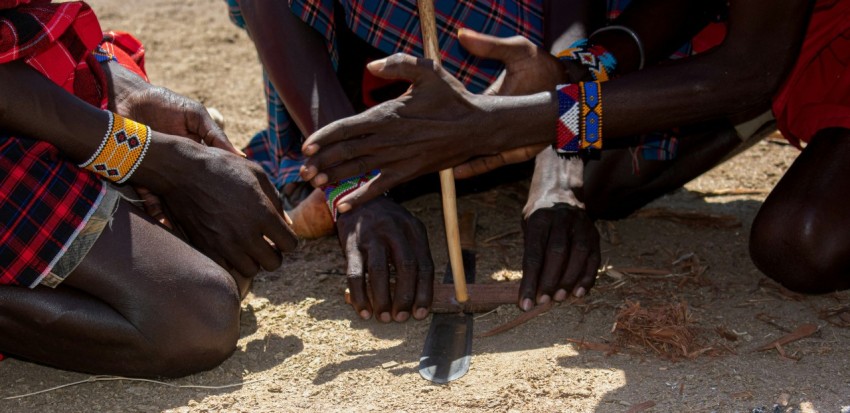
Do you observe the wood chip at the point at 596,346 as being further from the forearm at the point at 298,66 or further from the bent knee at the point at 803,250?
the forearm at the point at 298,66

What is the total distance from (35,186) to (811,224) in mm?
1903

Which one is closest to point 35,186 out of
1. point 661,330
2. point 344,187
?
point 344,187

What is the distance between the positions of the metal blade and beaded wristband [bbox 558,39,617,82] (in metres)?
0.71

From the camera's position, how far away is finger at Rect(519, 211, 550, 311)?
2.38 m

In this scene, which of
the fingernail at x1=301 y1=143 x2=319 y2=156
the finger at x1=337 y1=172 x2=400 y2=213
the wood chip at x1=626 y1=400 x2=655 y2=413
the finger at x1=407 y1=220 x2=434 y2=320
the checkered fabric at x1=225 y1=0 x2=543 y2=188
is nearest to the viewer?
the wood chip at x1=626 y1=400 x2=655 y2=413

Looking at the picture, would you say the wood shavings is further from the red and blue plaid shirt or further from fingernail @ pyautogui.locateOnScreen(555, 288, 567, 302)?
the red and blue plaid shirt

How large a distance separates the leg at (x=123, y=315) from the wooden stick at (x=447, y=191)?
0.58 metres

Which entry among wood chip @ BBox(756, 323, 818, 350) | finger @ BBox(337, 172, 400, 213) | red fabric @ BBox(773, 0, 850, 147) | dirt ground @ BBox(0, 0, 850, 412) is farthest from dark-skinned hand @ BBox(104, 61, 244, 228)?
red fabric @ BBox(773, 0, 850, 147)

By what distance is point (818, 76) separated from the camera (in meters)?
2.63

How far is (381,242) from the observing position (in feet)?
7.86

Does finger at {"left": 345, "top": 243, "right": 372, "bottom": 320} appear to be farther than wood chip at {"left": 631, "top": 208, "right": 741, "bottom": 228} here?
No

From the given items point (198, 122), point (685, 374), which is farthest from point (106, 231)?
point (685, 374)

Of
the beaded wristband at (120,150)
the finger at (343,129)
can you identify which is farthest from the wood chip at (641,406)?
the beaded wristband at (120,150)

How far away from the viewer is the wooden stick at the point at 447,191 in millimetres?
2254
